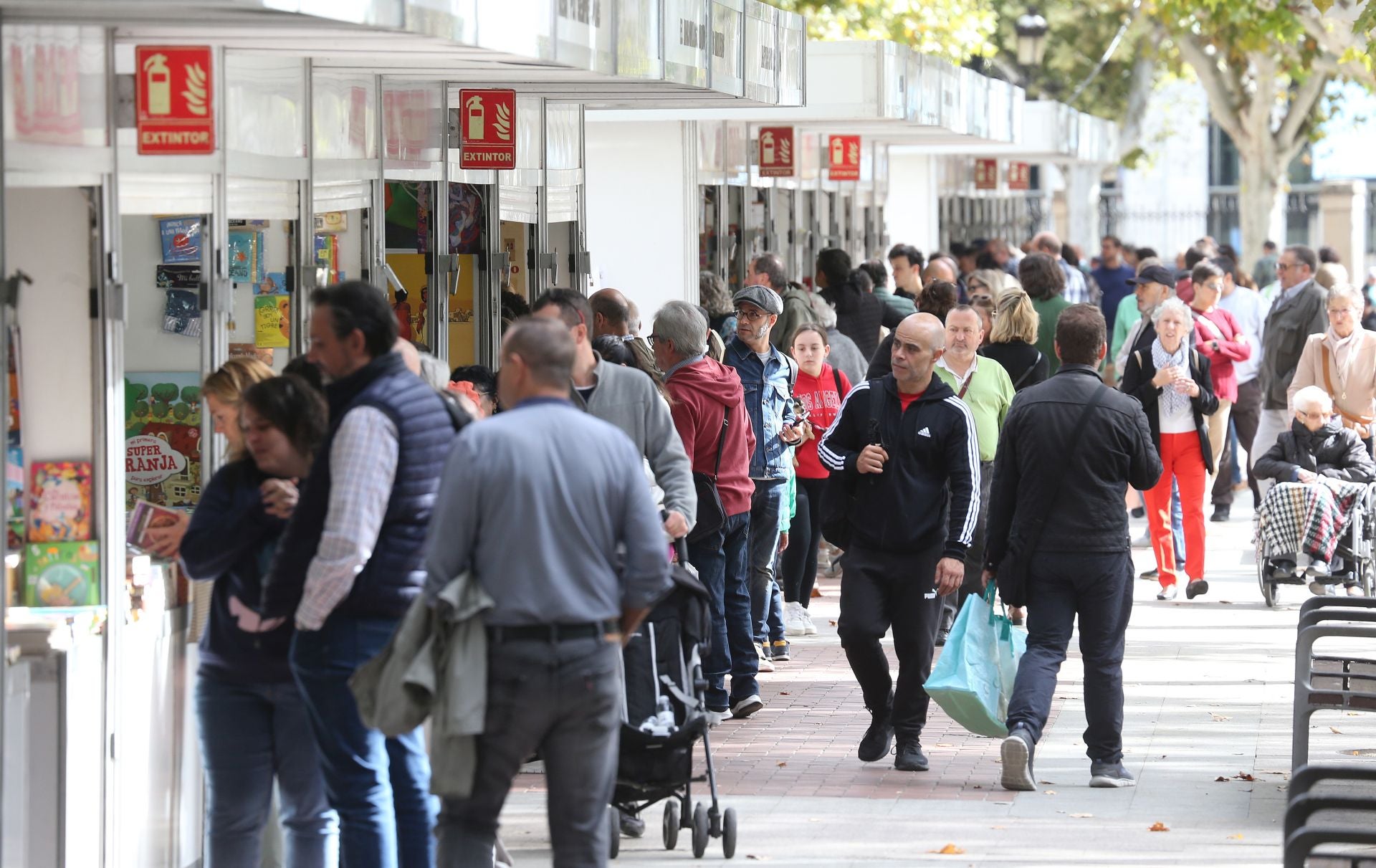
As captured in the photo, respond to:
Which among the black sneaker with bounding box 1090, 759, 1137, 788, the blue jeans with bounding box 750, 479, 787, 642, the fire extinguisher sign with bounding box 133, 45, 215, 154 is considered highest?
the fire extinguisher sign with bounding box 133, 45, 215, 154

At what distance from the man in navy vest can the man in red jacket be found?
320cm

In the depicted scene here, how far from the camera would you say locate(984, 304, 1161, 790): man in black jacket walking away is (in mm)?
8055

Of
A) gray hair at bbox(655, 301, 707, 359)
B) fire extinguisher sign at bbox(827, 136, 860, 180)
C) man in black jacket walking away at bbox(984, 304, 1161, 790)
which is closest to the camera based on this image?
man in black jacket walking away at bbox(984, 304, 1161, 790)

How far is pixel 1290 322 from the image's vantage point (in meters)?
16.1

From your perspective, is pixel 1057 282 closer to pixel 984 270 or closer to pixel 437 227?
pixel 984 270

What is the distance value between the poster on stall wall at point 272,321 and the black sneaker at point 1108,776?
350 centimetres

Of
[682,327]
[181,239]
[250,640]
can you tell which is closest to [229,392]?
[250,640]

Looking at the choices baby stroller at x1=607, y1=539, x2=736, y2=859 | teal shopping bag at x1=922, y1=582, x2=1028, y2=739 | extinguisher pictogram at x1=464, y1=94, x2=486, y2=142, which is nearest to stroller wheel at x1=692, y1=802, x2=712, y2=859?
baby stroller at x1=607, y1=539, x2=736, y2=859

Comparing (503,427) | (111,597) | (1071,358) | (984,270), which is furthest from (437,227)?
(984,270)

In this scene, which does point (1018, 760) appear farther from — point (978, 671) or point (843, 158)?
point (843, 158)

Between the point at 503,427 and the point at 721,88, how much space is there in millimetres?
6052

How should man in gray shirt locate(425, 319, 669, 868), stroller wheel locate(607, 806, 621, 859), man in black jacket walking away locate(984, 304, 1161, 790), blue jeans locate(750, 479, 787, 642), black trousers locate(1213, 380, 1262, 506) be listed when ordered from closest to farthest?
man in gray shirt locate(425, 319, 669, 868), stroller wheel locate(607, 806, 621, 859), man in black jacket walking away locate(984, 304, 1161, 790), blue jeans locate(750, 479, 787, 642), black trousers locate(1213, 380, 1262, 506)

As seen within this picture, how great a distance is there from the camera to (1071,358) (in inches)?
328

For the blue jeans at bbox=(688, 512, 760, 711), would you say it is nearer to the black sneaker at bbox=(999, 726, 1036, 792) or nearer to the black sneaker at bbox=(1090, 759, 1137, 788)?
the black sneaker at bbox=(999, 726, 1036, 792)
